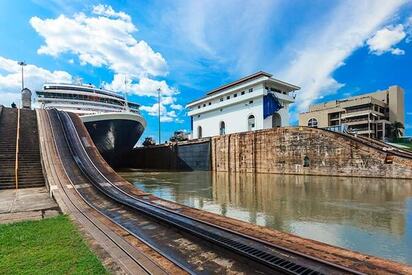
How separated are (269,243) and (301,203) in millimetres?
6846

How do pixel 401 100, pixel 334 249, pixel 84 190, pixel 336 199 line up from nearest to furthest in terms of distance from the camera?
1. pixel 334 249
2. pixel 84 190
3. pixel 336 199
4. pixel 401 100

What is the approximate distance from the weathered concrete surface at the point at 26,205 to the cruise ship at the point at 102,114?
1231 cm

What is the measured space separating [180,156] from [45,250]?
30688 millimetres

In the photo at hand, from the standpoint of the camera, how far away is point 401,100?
61.8 meters

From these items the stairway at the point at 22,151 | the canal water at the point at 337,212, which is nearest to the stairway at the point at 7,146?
the stairway at the point at 22,151

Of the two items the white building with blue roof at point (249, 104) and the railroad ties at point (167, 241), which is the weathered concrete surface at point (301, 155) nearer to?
the white building with blue roof at point (249, 104)

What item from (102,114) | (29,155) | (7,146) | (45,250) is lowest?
(45,250)

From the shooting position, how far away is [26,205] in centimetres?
896

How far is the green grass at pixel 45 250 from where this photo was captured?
4.02m

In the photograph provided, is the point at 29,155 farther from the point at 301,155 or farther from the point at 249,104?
the point at 249,104

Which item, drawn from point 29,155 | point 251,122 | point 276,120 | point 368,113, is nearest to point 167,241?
point 29,155

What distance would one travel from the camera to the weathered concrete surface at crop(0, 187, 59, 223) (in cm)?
755

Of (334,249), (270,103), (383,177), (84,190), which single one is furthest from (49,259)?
(270,103)

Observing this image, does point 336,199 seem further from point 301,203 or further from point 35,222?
point 35,222
